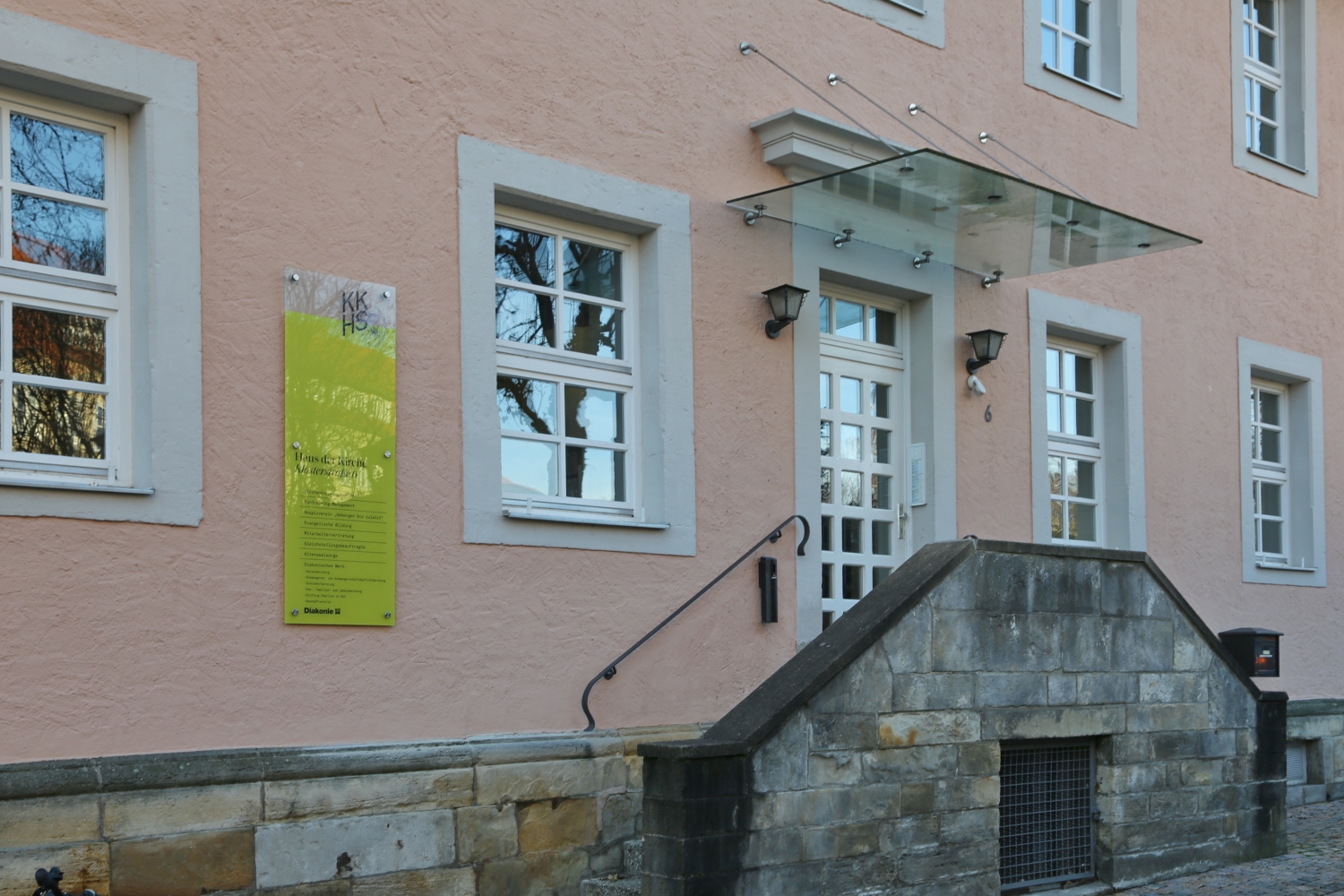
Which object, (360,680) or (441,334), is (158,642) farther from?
(441,334)

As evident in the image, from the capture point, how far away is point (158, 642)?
19.8ft

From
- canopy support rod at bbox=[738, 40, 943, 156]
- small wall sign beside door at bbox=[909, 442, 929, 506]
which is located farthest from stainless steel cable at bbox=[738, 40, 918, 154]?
small wall sign beside door at bbox=[909, 442, 929, 506]

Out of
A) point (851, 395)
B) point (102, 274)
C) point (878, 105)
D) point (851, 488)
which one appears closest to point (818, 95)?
point (878, 105)

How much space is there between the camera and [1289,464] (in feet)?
42.3

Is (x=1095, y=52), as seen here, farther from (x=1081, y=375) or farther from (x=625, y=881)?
(x=625, y=881)

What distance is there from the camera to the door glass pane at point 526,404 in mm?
7656

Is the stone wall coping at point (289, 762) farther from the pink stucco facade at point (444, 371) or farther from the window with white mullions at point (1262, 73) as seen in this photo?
the window with white mullions at point (1262, 73)

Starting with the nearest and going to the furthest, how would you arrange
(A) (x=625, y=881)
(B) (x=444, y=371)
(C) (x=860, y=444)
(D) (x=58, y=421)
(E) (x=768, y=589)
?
(D) (x=58, y=421) < (A) (x=625, y=881) < (B) (x=444, y=371) < (E) (x=768, y=589) < (C) (x=860, y=444)

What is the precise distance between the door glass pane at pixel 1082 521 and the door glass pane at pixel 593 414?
422 centimetres

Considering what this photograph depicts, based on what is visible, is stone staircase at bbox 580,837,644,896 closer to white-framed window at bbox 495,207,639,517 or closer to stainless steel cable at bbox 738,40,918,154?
white-framed window at bbox 495,207,639,517

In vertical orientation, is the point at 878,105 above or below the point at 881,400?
above

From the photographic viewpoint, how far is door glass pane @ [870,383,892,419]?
9.66 m

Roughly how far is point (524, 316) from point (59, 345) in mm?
2395

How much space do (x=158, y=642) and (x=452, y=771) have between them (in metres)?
1.46
